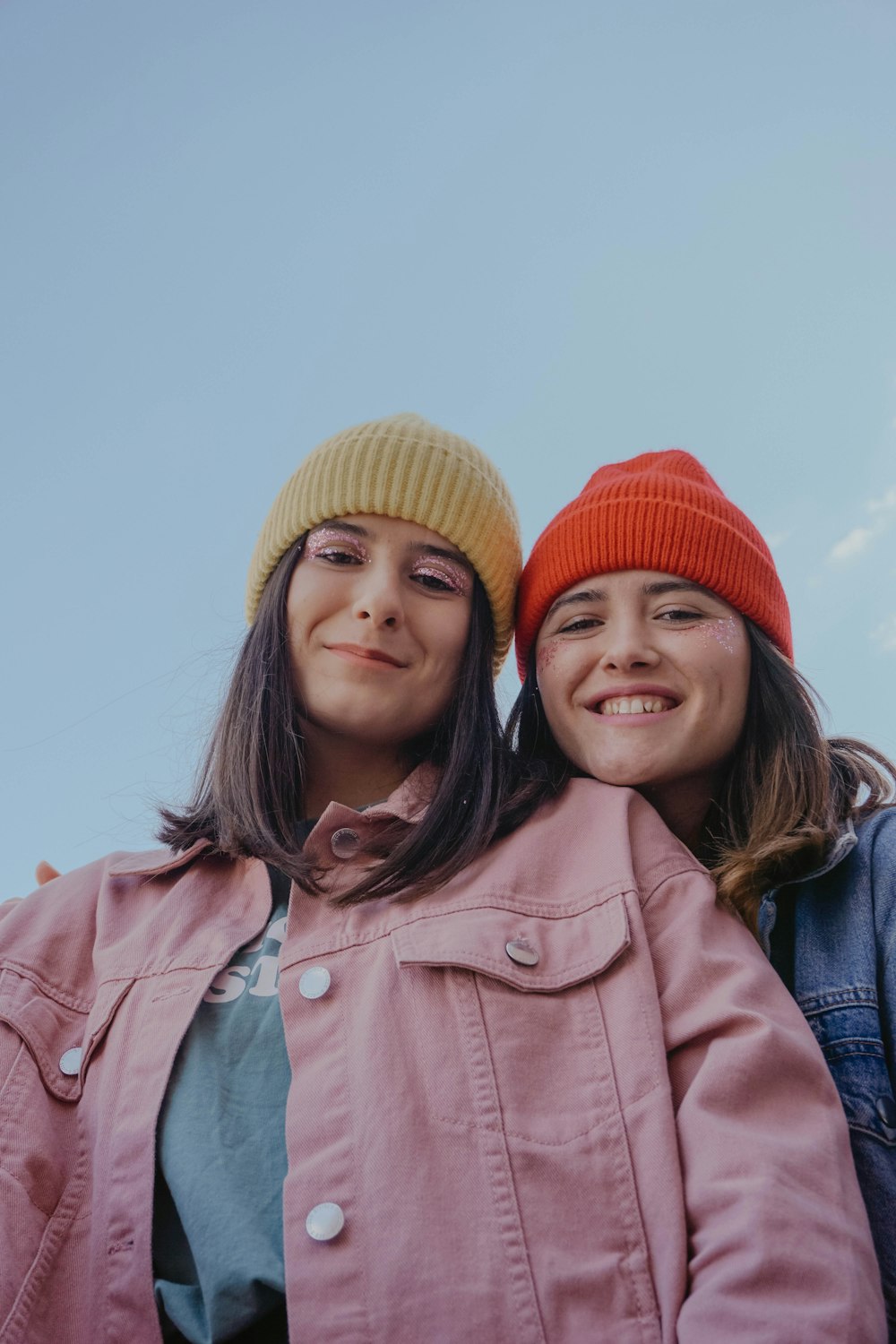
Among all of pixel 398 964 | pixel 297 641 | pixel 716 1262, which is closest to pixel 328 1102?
pixel 398 964

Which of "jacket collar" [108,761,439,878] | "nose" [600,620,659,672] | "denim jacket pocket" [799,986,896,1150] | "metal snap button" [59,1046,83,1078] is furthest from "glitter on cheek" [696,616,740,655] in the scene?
"metal snap button" [59,1046,83,1078]

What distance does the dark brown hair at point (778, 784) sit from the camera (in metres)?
2.12

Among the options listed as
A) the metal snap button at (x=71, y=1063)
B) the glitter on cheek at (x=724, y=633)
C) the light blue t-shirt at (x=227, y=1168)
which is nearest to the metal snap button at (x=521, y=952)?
the light blue t-shirt at (x=227, y=1168)

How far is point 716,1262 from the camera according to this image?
4.58 feet

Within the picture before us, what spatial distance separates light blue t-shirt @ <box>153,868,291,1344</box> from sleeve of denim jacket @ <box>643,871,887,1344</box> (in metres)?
0.61

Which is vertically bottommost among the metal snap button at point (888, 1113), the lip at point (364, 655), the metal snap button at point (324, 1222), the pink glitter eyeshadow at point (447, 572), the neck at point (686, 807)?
the metal snap button at point (324, 1222)

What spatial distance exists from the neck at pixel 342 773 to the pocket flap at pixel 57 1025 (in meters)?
0.67

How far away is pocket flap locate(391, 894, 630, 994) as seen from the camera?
1.72 m

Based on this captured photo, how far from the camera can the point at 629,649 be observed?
2287mm

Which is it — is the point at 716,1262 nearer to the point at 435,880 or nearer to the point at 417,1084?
the point at 417,1084

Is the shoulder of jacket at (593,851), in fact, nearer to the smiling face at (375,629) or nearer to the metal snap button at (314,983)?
the metal snap button at (314,983)

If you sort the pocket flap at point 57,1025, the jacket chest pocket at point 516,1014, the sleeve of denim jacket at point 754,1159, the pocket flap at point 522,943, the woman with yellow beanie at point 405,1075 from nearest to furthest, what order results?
the sleeve of denim jacket at point 754,1159 → the woman with yellow beanie at point 405,1075 → the jacket chest pocket at point 516,1014 → the pocket flap at point 522,943 → the pocket flap at point 57,1025

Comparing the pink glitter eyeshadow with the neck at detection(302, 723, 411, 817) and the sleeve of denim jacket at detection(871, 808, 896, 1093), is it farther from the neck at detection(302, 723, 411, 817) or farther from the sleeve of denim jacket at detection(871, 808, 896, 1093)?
the sleeve of denim jacket at detection(871, 808, 896, 1093)

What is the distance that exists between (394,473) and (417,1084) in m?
1.42
